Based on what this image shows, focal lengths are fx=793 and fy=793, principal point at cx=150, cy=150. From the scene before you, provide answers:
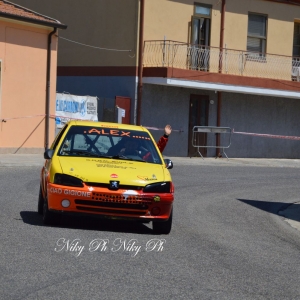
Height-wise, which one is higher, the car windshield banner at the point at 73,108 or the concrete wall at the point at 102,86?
the concrete wall at the point at 102,86

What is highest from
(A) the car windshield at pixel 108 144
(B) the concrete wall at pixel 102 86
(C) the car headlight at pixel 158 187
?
(B) the concrete wall at pixel 102 86

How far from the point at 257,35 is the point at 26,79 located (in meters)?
11.5

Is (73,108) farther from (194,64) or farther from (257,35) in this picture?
(257,35)

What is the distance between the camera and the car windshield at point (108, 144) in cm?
1199

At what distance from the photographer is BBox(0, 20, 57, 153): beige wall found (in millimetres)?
25688

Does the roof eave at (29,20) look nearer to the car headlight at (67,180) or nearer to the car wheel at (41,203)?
the car wheel at (41,203)

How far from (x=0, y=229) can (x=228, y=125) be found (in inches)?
913

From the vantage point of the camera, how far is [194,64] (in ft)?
103

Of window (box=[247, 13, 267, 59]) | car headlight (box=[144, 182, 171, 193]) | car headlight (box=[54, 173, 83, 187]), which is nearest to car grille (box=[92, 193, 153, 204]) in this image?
car headlight (box=[144, 182, 171, 193])

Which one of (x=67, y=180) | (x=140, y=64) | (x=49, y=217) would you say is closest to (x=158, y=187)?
(x=67, y=180)

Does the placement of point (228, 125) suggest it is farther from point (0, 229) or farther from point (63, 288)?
point (63, 288)

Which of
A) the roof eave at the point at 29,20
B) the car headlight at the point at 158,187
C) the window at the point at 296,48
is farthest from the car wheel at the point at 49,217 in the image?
the window at the point at 296,48

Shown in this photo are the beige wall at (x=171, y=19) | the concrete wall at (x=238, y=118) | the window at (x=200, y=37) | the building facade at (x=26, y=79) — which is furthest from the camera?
the window at (x=200, y=37)

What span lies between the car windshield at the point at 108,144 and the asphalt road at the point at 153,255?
103 cm
